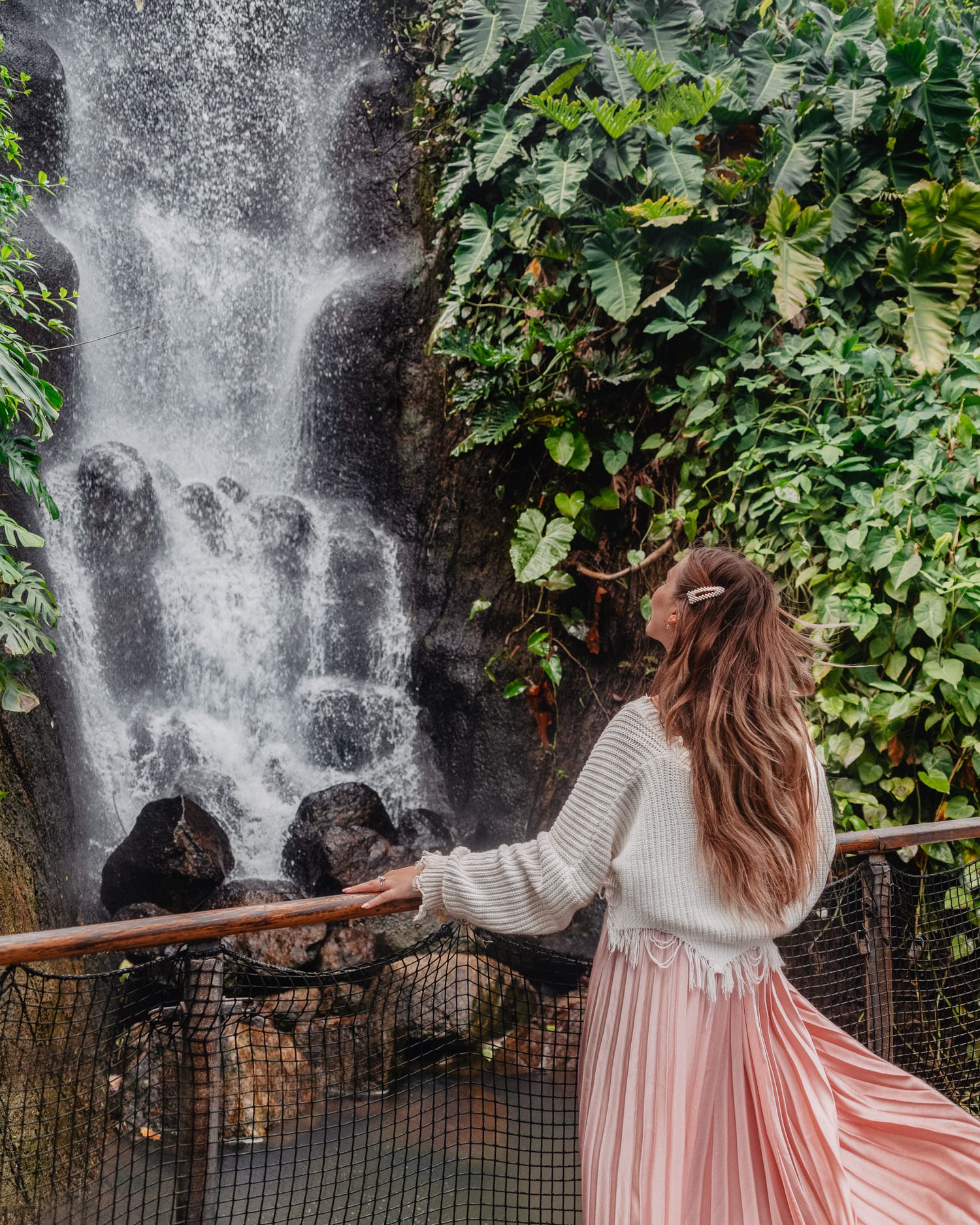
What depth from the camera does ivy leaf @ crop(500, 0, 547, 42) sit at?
4.81 m

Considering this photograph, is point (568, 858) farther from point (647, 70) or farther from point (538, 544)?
point (647, 70)

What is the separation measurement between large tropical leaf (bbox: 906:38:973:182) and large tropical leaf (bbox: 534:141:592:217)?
1.47 m

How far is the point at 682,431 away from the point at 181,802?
11.7ft

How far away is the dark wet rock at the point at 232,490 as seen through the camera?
22.7ft

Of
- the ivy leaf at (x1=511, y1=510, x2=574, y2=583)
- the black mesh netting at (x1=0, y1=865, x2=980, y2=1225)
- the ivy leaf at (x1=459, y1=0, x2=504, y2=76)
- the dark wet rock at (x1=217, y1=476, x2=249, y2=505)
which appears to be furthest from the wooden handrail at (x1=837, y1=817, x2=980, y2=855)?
the dark wet rock at (x1=217, y1=476, x2=249, y2=505)

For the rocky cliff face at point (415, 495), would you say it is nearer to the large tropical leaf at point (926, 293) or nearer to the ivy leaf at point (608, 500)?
the ivy leaf at point (608, 500)

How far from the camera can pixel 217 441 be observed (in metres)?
7.25

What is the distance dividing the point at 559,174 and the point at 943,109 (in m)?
1.70

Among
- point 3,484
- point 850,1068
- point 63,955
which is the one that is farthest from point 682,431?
point 3,484

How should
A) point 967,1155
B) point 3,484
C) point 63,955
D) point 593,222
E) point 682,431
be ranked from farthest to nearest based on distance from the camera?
point 3,484
point 593,222
point 682,431
point 63,955
point 967,1155

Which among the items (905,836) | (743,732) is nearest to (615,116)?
(905,836)

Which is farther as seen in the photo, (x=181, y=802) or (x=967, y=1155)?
(x=181, y=802)

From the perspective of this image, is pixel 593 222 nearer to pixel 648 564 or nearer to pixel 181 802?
pixel 648 564

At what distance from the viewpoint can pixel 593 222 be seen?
4.60 meters
